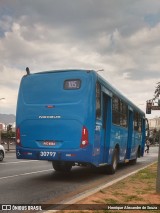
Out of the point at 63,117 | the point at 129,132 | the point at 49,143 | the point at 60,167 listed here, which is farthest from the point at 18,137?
the point at 129,132

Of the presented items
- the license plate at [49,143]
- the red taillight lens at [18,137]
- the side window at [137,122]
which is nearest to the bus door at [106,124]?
the license plate at [49,143]

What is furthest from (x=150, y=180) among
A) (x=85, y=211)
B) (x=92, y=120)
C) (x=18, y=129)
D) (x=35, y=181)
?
(x=85, y=211)

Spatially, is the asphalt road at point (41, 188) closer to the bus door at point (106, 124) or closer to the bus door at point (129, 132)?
the bus door at point (106, 124)

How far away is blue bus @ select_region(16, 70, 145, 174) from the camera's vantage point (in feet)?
41.4

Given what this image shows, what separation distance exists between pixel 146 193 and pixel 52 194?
7.72 ft

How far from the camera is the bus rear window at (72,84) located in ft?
42.8

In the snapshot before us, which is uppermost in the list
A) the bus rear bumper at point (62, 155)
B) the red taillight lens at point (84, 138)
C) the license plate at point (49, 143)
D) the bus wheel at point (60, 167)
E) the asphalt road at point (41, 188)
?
the red taillight lens at point (84, 138)

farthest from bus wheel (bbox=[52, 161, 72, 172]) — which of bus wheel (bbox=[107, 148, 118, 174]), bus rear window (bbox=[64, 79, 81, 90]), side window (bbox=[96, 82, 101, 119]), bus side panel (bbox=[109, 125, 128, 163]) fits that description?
bus rear window (bbox=[64, 79, 81, 90])

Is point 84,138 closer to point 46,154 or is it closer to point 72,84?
point 46,154

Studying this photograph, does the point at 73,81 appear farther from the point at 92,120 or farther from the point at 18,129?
the point at 18,129

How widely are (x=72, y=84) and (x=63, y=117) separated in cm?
111

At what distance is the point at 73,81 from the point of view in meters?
13.1

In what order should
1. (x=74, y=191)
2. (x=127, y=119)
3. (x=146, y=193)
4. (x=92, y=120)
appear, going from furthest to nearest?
(x=127, y=119), (x=92, y=120), (x=74, y=191), (x=146, y=193)

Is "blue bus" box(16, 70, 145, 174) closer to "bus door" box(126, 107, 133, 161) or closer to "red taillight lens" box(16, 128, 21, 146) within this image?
"red taillight lens" box(16, 128, 21, 146)
